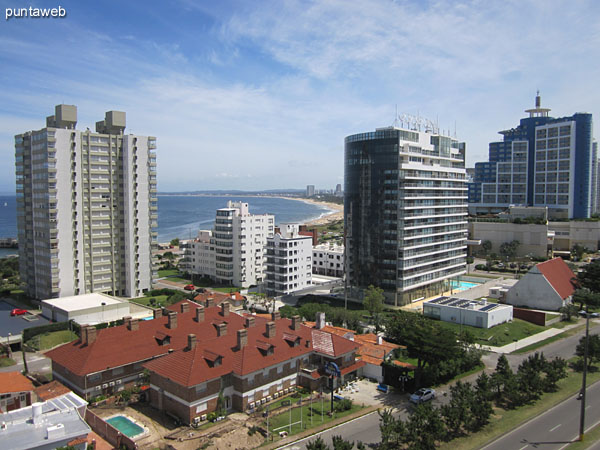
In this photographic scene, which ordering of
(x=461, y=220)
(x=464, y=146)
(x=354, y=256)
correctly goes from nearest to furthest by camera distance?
(x=354, y=256) < (x=461, y=220) < (x=464, y=146)

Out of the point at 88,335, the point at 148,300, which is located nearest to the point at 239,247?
the point at 148,300

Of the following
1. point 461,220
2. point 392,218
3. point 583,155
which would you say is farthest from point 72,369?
point 583,155

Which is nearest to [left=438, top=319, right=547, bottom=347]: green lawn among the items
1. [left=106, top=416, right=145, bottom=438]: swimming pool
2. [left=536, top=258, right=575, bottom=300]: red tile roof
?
[left=536, top=258, right=575, bottom=300]: red tile roof

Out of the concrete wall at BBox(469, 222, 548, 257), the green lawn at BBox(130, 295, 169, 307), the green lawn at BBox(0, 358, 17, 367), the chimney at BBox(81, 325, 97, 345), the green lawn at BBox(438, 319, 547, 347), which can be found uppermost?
the concrete wall at BBox(469, 222, 548, 257)

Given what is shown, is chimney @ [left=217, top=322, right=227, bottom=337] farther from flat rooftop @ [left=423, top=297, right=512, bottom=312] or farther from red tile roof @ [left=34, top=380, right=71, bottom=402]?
flat rooftop @ [left=423, top=297, right=512, bottom=312]

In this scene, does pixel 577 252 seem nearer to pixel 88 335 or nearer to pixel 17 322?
pixel 88 335

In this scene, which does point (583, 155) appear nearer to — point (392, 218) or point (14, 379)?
point (392, 218)

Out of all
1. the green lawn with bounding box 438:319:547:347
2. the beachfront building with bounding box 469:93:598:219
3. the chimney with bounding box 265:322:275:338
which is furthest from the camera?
the beachfront building with bounding box 469:93:598:219
